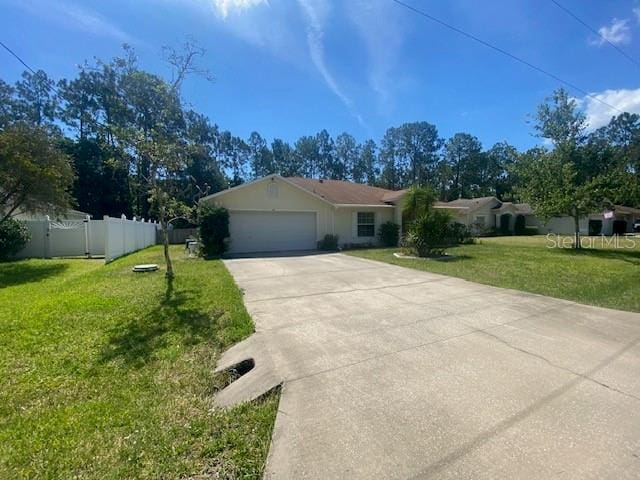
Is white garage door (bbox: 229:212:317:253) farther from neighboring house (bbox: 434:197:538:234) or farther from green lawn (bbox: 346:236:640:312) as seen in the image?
neighboring house (bbox: 434:197:538:234)

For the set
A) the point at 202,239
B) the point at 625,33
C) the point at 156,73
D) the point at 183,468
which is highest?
the point at 625,33

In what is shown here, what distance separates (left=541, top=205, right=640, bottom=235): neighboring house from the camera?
3347 centimetres

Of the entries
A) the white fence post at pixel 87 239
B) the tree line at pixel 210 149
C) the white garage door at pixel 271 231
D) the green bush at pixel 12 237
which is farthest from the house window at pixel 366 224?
the green bush at pixel 12 237

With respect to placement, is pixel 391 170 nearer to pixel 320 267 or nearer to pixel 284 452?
pixel 320 267

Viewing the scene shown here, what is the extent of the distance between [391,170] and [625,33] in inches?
1874

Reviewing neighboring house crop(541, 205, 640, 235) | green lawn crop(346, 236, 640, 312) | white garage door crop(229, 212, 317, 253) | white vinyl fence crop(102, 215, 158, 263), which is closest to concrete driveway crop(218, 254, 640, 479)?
green lawn crop(346, 236, 640, 312)

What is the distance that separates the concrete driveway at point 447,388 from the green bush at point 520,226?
32131 mm

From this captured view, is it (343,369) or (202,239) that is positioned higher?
(202,239)

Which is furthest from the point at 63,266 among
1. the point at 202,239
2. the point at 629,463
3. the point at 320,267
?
the point at 629,463

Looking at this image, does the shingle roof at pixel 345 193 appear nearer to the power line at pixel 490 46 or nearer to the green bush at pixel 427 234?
the green bush at pixel 427 234

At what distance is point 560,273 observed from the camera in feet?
33.1

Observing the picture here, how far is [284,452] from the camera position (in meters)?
2.46

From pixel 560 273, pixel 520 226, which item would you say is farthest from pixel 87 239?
pixel 520 226

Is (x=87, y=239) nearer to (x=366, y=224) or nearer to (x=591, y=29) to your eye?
(x=366, y=224)
